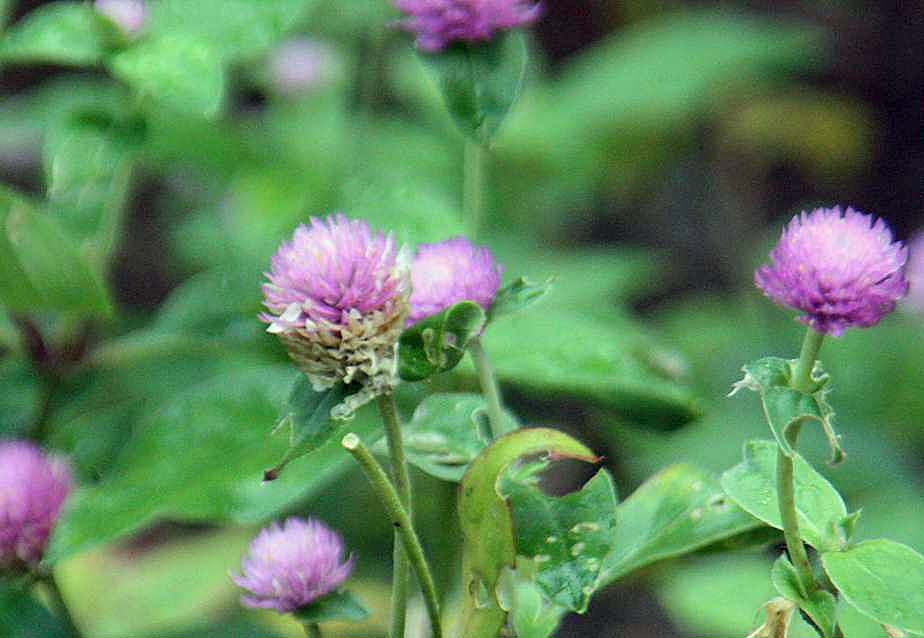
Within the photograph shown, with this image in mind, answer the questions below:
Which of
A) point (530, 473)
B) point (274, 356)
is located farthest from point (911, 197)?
point (530, 473)

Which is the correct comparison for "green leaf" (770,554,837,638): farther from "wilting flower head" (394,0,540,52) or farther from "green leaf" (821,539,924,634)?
"wilting flower head" (394,0,540,52)

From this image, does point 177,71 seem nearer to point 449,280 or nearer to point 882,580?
point 449,280

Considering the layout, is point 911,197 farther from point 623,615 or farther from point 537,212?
point 623,615

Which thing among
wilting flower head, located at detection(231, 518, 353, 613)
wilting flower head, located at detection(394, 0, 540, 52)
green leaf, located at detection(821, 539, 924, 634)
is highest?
wilting flower head, located at detection(394, 0, 540, 52)

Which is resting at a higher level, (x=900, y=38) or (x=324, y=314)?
(x=324, y=314)

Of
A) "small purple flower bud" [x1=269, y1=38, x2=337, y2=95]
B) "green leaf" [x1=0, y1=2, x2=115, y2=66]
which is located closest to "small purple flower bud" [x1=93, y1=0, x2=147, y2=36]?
"green leaf" [x1=0, y1=2, x2=115, y2=66]

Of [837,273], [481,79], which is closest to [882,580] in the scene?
[837,273]

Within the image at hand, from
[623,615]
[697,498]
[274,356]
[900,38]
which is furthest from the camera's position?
[900,38]
